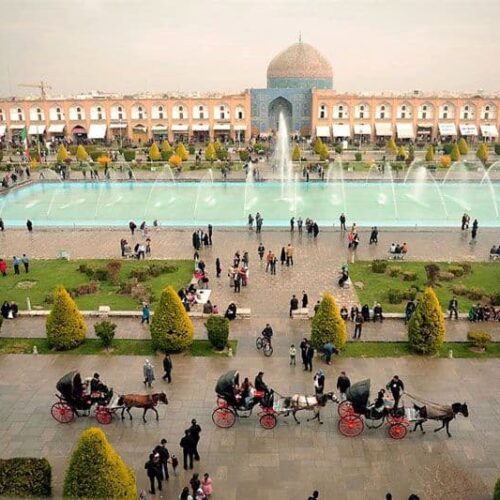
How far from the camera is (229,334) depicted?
1346 cm

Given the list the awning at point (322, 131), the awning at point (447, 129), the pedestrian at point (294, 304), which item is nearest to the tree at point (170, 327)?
the pedestrian at point (294, 304)

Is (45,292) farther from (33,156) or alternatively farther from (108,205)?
(33,156)

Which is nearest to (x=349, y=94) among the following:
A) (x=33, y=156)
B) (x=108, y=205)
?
(x=33, y=156)

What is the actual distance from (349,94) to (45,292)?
152 ft

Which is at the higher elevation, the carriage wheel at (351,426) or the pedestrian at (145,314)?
the pedestrian at (145,314)

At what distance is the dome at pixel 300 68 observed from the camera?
60344mm

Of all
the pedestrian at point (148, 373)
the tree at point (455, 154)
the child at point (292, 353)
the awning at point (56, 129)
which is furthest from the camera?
the awning at point (56, 129)

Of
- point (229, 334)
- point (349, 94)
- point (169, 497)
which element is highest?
point (349, 94)

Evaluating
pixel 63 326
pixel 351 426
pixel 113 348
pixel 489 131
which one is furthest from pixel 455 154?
pixel 351 426

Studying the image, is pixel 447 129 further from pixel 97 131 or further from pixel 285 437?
pixel 285 437

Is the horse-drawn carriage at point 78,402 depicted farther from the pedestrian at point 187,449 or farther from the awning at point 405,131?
the awning at point 405,131

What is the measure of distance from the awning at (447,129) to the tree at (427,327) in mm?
47307

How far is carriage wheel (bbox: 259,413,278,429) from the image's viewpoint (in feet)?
31.5

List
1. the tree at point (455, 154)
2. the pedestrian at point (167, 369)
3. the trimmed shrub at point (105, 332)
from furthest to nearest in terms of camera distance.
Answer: the tree at point (455, 154), the trimmed shrub at point (105, 332), the pedestrian at point (167, 369)
